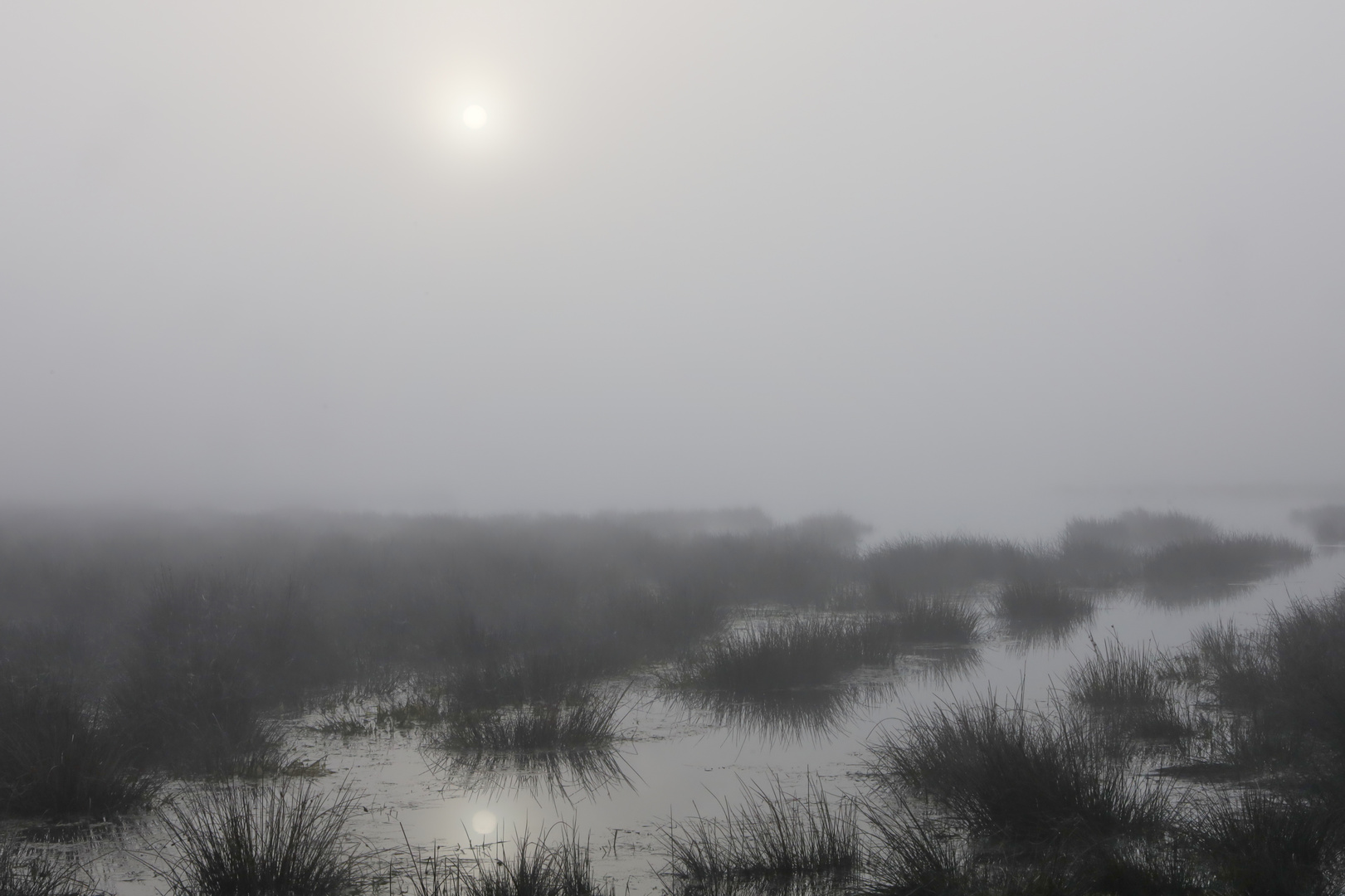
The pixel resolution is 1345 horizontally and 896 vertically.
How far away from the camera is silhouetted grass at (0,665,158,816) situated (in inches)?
206

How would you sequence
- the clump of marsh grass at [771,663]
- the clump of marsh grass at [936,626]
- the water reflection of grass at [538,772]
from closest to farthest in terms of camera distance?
the water reflection of grass at [538,772] → the clump of marsh grass at [771,663] → the clump of marsh grass at [936,626]

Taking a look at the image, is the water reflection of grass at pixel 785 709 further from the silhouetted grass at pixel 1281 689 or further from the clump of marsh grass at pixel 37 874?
the clump of marsh grass at pixel 37 874

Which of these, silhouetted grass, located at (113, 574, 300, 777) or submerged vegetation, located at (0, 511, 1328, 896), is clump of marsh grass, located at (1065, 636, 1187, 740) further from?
silhouetted grass, located at (113, 574, 300, 777)

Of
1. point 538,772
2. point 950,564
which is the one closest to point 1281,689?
point 538,772

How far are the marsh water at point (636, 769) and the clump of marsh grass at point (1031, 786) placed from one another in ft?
2.75

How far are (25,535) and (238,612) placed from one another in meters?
13.4

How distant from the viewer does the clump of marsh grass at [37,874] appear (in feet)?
12.5

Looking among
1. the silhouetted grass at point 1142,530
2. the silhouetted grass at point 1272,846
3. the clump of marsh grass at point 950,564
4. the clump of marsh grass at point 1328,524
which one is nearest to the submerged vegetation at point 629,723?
the silhouetted grass at point 1272,846

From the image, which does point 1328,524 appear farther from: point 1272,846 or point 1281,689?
point 1272,846

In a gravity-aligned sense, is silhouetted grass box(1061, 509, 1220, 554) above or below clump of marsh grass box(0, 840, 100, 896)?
below

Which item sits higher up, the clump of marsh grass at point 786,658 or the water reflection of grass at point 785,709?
the clump of marsh grass at point 786,658

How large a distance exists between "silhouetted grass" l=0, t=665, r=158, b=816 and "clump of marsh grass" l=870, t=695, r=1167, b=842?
4.47 metres

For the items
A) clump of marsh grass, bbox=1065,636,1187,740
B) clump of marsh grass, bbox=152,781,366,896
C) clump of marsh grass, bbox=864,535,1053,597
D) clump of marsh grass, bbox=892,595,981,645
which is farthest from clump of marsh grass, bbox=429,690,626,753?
clump of marsh grass, bbox=864,535,1053,597

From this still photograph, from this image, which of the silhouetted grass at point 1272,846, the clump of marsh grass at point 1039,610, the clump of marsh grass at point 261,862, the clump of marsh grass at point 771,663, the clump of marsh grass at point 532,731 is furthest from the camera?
the clump of marsh grass at point 1039,610
